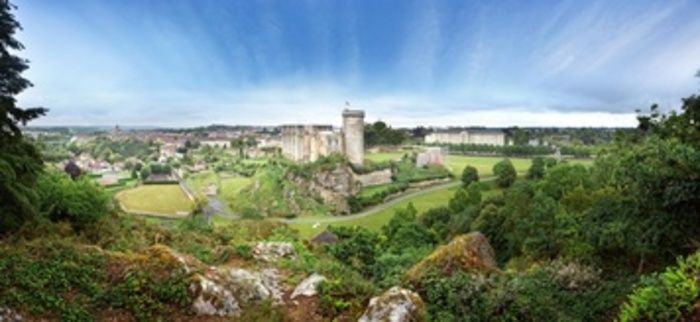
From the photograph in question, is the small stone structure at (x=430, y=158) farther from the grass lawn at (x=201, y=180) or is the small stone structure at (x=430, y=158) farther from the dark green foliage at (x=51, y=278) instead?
the dark green foliage at (x=51, y=278)

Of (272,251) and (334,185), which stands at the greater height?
(272,251)

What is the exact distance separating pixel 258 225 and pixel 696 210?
49.0ft

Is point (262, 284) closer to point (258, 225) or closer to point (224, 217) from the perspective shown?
point (258, 225)

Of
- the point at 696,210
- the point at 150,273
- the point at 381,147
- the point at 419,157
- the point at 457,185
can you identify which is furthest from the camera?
the point at 381,147

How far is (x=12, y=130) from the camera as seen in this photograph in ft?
31.9

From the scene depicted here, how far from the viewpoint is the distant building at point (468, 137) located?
4660 inches

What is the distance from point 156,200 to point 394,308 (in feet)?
149

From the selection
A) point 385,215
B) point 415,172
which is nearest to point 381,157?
point 415,172

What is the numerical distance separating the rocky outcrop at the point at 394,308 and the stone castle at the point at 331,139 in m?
50.0

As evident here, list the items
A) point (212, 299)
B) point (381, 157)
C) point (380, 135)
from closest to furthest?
1. point (212, 299)
2. point (381, 157)
3. point (380, 135)

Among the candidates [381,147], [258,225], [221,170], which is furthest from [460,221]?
[381,147]

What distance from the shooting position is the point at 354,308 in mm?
8453

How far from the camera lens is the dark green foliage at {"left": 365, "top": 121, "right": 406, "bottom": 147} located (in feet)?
282

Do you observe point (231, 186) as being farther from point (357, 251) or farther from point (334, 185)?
point (357, 251)
